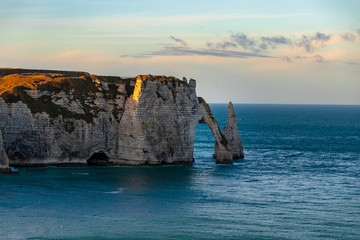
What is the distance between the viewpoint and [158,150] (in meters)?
95.1

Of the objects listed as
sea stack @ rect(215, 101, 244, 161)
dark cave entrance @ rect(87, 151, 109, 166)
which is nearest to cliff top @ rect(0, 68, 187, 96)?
sea stack @ rect(215, 101, 244, 161)

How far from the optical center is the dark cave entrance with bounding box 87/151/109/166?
3740 inches

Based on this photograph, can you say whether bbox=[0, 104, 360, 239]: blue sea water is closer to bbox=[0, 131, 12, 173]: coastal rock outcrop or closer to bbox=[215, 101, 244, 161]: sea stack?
bbox=[0, 131, 12, 173]: coastal rock outcrop

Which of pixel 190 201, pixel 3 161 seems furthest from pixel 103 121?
pixel 190 201

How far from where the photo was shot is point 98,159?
95.8 m

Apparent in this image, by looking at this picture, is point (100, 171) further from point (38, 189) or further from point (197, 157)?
point (197, 157)

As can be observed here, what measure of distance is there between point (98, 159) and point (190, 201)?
3103cm

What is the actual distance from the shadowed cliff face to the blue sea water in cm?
298

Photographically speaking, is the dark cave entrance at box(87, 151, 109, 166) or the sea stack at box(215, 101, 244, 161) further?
the sea stack at box(215, 101, 244, 161)

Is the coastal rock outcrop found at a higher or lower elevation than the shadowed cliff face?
lower

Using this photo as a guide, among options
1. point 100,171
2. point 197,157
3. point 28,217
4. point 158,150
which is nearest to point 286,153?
point 197,157

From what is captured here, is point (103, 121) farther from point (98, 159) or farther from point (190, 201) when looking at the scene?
point (190, 201)

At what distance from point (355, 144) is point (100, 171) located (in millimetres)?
72641

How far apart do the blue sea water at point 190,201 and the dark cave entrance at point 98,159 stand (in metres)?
2.95
